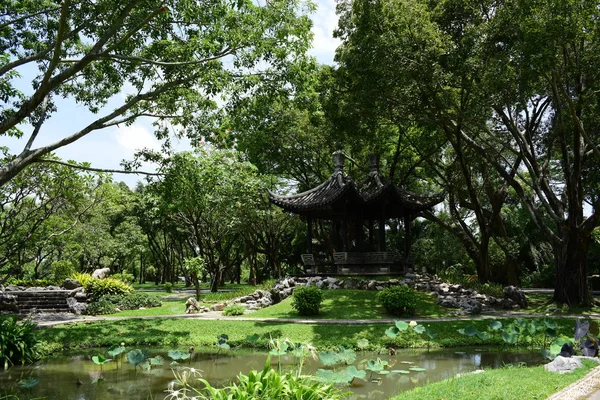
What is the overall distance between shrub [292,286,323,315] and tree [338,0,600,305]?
22.9 ft

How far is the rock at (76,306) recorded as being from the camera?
1850 centimetres

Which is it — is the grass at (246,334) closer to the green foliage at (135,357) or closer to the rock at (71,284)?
the green foliage at (135,357)

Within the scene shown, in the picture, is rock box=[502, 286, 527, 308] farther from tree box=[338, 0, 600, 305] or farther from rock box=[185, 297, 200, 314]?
rock box=[185, 297, 200, 314]

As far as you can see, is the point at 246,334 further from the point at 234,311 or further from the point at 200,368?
the point at 234,311

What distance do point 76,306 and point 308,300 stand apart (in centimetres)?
971

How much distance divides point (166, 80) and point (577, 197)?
14463 mm

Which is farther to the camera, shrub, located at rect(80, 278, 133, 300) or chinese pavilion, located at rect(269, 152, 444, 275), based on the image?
chinese pavilion, located at rect(269, 152, 444, 275)

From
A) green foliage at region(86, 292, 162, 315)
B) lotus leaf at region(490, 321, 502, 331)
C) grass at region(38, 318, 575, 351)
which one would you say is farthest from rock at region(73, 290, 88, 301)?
lotus leaf at region(490, 321, 502, 331)

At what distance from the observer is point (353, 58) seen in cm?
1652

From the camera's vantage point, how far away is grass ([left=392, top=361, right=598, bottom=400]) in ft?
18.7

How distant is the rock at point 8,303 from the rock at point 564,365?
59.4 ft

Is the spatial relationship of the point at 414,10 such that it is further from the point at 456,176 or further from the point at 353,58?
the point at 456,176

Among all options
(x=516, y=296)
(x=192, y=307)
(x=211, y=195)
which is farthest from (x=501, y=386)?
(x=211, y=195)

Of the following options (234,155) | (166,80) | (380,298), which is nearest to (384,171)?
(234,155)
